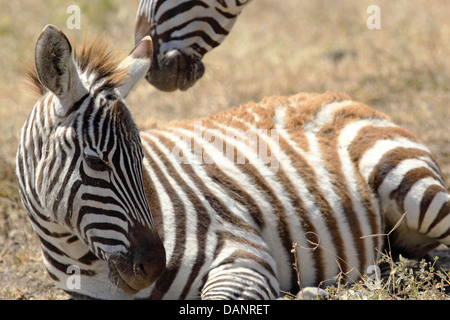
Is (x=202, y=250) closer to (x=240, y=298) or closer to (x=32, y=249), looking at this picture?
(x=240, y=298)

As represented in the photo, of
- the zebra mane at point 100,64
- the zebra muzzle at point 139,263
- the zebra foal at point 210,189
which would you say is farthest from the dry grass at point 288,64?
the zebra mane at point 100,64

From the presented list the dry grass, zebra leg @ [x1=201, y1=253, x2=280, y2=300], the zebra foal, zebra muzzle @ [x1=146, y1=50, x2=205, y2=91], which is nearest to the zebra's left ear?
the zebra foal

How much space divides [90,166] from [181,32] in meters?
2.55

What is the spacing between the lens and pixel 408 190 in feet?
17.0

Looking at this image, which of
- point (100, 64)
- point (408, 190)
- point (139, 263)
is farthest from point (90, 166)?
point (408, 190)

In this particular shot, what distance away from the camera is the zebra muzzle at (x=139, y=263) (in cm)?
374

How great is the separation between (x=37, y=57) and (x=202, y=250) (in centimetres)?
173

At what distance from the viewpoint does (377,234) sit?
511cm

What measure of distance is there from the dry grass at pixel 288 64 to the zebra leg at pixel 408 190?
233 cm

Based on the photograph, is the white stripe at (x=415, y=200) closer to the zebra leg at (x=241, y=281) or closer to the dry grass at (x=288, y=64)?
the zebra leg at (x=241, y=281)

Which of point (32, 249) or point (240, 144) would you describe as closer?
point (240, 144)

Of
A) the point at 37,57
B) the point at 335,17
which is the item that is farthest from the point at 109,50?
the point at 335,17

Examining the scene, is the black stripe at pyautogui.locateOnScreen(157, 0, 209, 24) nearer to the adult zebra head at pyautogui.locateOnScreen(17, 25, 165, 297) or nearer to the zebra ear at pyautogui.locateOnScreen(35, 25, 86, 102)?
the adult zebra head at pyautogui.locateOnScreen(17, 25, 165, 297)

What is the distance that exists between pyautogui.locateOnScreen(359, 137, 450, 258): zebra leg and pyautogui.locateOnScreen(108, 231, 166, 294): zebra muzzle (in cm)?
218
